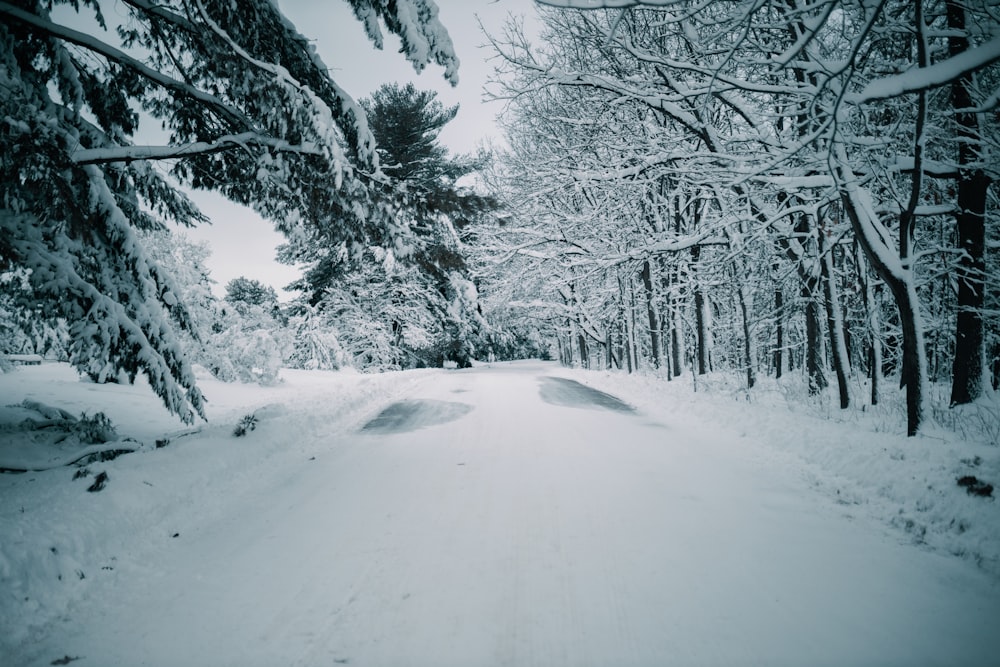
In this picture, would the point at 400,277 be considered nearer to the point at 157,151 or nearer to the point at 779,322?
the point at 779,322

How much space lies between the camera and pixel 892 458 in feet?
13.6

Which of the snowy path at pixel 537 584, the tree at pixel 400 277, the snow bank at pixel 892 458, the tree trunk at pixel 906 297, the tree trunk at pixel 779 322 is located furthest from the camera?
the tree at pixel 400 277

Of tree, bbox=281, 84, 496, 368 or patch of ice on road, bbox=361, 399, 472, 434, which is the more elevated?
tree, bbox=281, 84, 496, 368

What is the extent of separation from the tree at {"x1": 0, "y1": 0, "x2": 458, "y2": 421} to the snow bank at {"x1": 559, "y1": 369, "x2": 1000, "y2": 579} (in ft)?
20.2

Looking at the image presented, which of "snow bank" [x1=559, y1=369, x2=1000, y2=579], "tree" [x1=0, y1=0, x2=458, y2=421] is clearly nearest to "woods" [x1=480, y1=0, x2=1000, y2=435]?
"snow bank" [x1=559, y1=369, x2=1000, y2=579]

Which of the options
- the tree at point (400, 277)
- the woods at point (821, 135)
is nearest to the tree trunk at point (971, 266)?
the woods at point (821, 135)

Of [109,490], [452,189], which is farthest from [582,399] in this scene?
[109,490]

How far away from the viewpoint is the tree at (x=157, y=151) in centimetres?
425

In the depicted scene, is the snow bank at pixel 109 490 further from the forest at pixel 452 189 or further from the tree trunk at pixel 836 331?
the tree trunk at pixel 836 331

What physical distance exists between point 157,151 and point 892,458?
846 centimetres

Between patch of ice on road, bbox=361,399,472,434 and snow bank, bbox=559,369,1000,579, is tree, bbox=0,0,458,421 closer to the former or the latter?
patch of ice on road, bbox=361,399,472,434

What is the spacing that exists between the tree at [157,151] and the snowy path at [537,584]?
3.03m

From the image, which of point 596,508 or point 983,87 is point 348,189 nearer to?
point 596,508

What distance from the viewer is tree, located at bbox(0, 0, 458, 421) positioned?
13.9 ft
